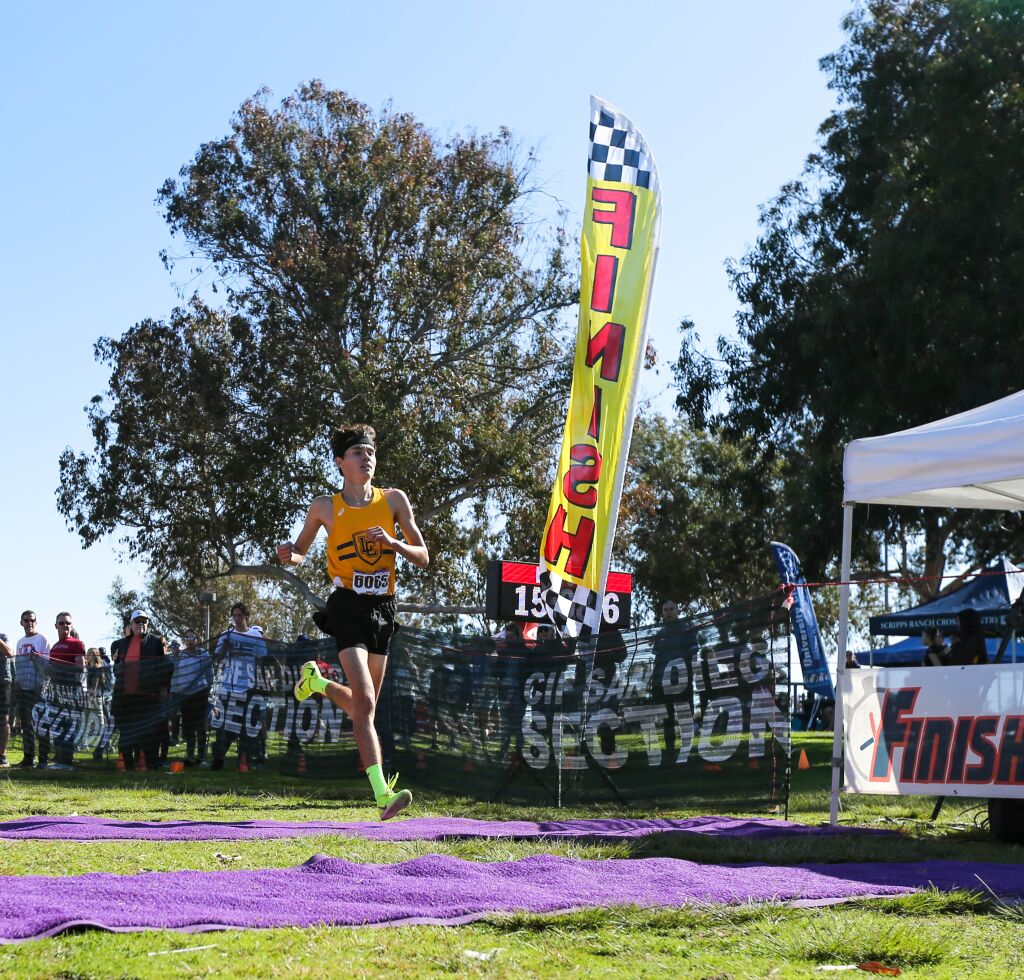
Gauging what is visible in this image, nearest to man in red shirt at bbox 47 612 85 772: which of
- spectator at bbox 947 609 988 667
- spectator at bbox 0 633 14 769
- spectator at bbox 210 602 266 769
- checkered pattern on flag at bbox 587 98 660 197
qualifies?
spectator at bbox 0 633 14 769

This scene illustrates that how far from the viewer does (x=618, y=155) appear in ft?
38.6

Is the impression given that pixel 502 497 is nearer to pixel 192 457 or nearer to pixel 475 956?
pixel 192 457

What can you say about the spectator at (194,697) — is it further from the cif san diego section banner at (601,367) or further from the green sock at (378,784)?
the green sock at (378,784)

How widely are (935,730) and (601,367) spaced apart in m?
4.30

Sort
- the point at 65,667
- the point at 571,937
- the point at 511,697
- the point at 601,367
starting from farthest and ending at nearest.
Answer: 1. the point at 65,667
2. the point at 601,367
3. the point at 511,697
4. the point at 571,937

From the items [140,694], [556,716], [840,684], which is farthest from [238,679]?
[840,684]

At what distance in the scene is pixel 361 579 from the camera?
734 cm

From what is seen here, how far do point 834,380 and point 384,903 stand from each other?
65.8 feet

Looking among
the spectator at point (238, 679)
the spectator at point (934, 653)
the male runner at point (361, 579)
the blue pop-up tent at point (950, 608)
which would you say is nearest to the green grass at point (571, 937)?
the male runner at point (361, 579)

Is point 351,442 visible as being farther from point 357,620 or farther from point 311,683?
point 311,683

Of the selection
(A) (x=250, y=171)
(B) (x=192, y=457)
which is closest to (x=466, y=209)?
(A) (x=250, y=171)

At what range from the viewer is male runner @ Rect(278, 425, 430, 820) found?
7.21 meters

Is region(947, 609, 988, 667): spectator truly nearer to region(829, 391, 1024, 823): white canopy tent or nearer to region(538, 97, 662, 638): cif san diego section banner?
region(829, 391, 1024, 823): white canopy tent

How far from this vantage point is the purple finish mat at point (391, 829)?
6574mm
